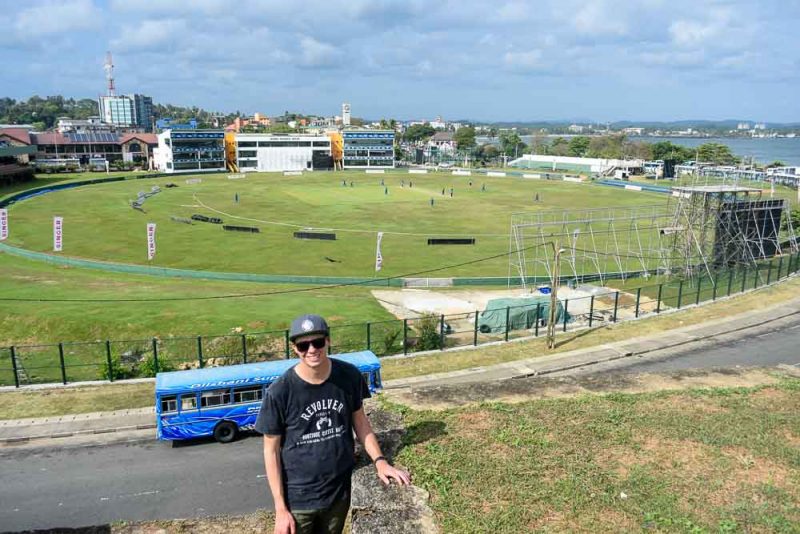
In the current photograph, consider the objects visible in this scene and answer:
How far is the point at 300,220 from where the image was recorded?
3167 inches

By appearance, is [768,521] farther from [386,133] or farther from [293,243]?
[386,133]

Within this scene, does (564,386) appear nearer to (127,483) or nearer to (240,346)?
(127,483)

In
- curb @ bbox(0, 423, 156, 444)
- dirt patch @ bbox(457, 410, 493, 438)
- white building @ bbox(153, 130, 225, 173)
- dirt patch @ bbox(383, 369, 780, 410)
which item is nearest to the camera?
dirt patch @ bbox(457, 410, 493, 438)

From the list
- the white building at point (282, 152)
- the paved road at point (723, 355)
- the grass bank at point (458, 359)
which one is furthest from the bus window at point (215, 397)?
the white building at point (282, 152)

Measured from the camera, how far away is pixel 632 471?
33.9ft

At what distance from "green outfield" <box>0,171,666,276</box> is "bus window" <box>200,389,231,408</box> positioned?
31.4 metres

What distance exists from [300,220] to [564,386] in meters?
67.4

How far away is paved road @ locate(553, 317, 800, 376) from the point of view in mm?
27156

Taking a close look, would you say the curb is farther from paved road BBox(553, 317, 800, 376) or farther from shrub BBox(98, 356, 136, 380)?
paved road BBox(553, 317, 800, 376)

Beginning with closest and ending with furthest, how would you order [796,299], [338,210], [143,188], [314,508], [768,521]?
[314,508] < [768,521] < [796,299] < [338,210] < [143,188]

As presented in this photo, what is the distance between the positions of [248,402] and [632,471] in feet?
44.3

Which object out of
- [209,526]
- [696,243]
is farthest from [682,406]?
[696,243]

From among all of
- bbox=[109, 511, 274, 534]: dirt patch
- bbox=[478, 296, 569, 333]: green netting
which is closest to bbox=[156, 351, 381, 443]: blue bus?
bbox=[109, 511, 274, 534]: dirt patch

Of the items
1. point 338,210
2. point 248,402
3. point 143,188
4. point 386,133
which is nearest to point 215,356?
point 248,402
